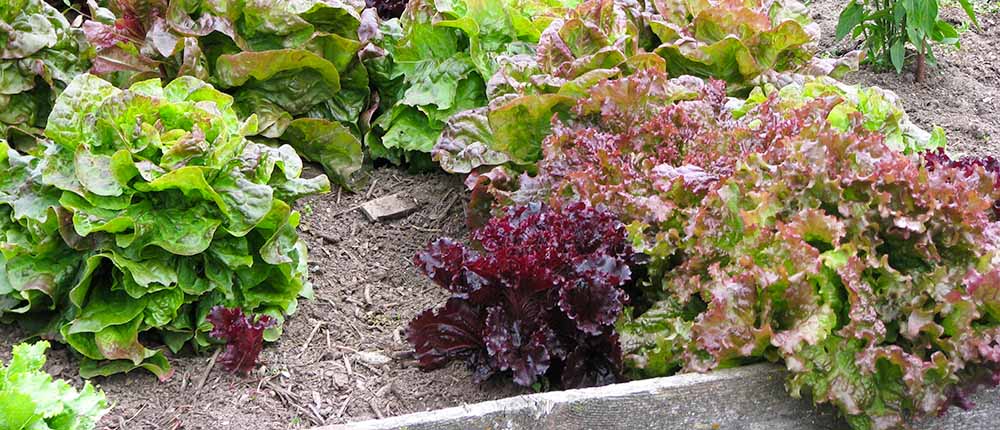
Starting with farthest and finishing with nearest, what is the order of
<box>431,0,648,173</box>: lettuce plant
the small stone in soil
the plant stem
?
the plant stem
<box>431,0,648,173</box>: lettuce plant
the small stone in soil

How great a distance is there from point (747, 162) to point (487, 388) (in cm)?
114

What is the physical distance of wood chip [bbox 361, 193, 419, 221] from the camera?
436 cm

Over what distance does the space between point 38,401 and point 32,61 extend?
7.02 feet

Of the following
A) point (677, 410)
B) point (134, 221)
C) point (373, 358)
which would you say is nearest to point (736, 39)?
point (677, 410)

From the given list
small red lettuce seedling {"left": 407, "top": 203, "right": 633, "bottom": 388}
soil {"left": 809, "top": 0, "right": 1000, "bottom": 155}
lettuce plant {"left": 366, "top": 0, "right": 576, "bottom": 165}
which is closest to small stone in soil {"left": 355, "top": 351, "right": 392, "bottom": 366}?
small red lettuce seedling {"left": 407, "top": 203, "right": 633, "bottom": 388}

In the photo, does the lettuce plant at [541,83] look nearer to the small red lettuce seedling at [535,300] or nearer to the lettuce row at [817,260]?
the lettuce row at [817,260]

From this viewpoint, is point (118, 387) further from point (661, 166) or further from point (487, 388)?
point (661, 166)

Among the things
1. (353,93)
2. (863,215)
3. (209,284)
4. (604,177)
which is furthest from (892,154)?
(353,93)

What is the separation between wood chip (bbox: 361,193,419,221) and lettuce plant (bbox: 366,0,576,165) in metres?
0.26

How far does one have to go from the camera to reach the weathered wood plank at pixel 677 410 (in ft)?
8.88

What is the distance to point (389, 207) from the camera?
4.42 meters

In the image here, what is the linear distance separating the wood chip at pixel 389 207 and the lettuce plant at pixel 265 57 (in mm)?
201

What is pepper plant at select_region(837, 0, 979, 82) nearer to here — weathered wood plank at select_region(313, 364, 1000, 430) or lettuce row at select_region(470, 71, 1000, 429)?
lettuce row at select_region(470, 71, 1000, 429)

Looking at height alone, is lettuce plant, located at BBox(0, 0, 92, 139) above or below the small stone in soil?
above
